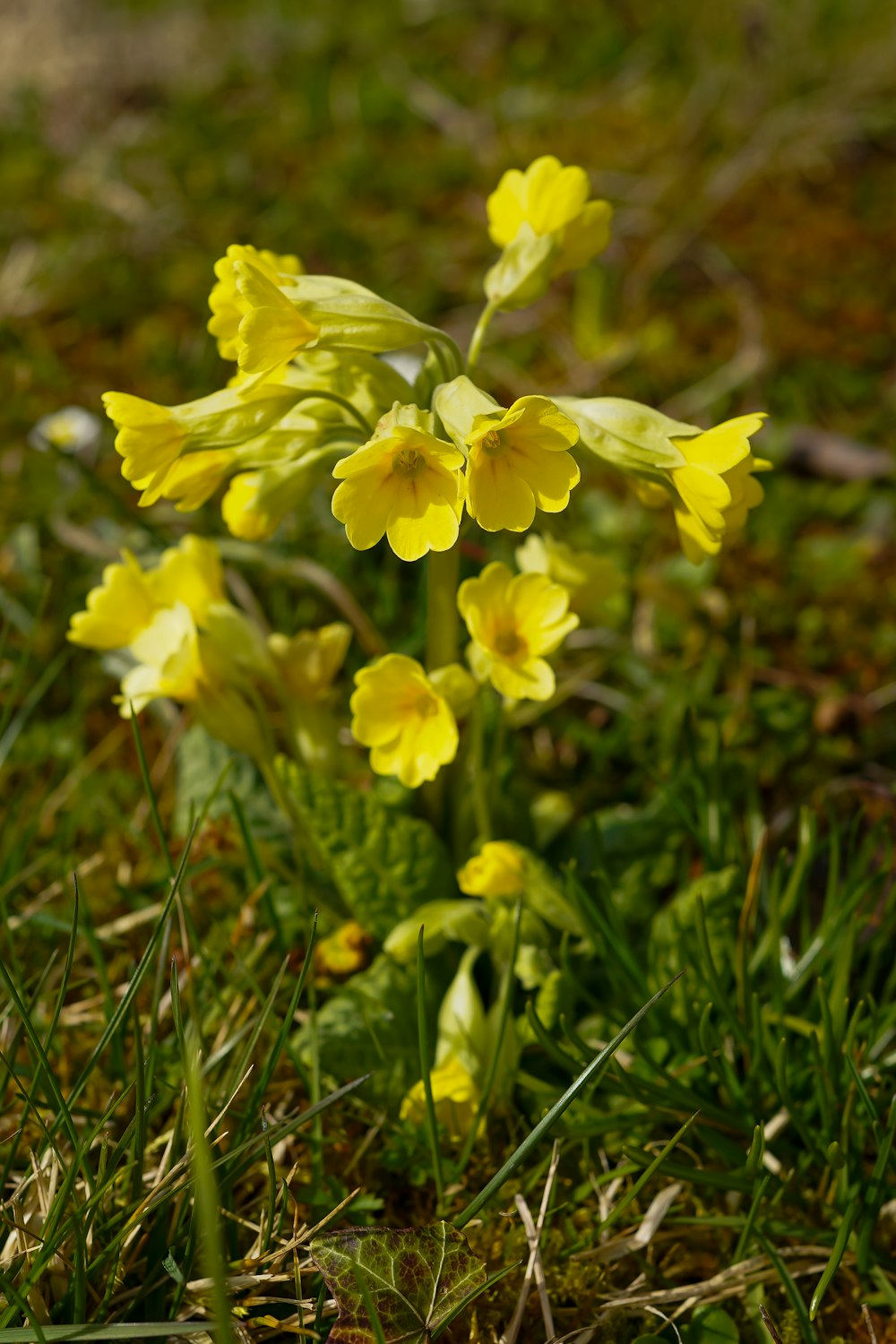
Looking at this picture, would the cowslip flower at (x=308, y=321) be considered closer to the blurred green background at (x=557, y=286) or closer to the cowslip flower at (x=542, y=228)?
the cowslip flower at (x=542, y=228)

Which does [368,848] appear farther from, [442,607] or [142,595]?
[142,595]

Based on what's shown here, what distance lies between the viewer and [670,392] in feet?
13.0

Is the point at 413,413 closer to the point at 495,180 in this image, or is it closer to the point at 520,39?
the point at 495,180

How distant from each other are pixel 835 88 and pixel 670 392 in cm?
230

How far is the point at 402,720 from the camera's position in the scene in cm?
208

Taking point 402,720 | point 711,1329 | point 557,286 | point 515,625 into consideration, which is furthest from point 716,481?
point 557,286

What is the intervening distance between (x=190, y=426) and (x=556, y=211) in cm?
79

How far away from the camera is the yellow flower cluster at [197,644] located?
221 cm

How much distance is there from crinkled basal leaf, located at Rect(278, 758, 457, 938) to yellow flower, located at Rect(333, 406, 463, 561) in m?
0.63

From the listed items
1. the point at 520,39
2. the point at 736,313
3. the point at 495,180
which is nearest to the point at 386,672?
the point at 736,313

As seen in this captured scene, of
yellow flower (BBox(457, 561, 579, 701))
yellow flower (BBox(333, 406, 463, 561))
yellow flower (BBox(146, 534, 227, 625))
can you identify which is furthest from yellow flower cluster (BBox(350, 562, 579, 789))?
yellow flower (BBox(146, 534, 227, 625))

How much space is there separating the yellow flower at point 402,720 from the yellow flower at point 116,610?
0.56 meters

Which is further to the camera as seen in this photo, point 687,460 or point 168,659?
point 168,659

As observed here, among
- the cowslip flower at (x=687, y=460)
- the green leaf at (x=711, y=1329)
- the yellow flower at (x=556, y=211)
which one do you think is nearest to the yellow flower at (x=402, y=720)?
the cowslip flower at (x=687, y=460)
